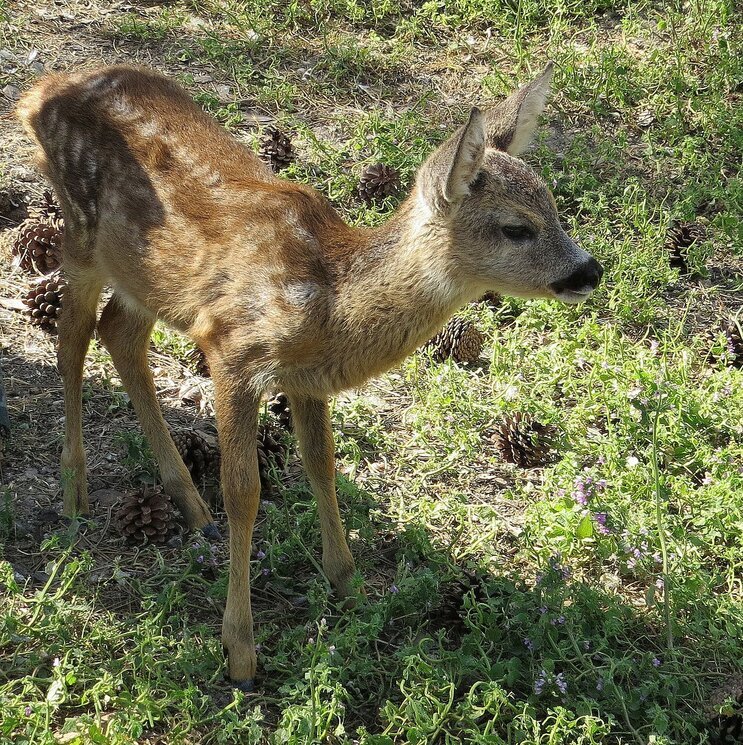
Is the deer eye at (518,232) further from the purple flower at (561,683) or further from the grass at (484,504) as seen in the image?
the purple flower at (561,683)

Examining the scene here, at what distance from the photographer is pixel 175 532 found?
4672 millimetres

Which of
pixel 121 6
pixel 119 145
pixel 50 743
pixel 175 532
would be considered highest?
pixel 119 145

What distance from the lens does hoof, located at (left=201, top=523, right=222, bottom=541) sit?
468 centimetres

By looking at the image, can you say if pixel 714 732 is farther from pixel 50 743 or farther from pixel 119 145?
pixel 119 145

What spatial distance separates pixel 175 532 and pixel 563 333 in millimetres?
2511

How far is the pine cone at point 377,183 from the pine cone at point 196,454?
2.29 metres

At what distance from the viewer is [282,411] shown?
5.33 meters

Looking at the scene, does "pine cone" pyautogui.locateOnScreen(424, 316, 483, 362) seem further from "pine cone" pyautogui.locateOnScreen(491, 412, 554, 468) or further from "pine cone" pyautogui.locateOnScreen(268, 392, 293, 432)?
"pine cone" pyautogui.locateOnScreen(268, 392, 293, 432)

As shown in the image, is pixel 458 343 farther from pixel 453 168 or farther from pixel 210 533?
pixel 453 168

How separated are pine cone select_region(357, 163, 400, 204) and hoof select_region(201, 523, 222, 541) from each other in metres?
2.72

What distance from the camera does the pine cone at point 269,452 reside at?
16.0ft

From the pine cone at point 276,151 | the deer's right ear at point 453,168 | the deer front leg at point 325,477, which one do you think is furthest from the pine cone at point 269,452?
the pine cone at point 276,151

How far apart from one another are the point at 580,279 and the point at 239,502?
5.08 feet

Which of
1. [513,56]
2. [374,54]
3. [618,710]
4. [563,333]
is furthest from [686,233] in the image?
[618,710]
